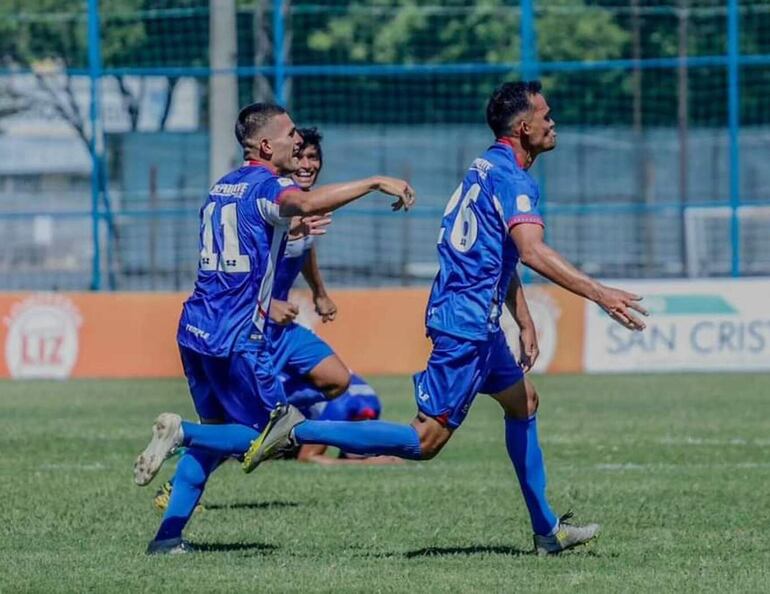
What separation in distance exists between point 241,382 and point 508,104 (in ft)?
5.62

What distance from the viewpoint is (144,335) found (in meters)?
20.4

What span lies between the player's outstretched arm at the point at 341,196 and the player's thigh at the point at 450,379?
0.79m

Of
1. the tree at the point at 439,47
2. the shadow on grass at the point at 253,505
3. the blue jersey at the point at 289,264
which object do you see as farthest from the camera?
the tree at the point at 439,47

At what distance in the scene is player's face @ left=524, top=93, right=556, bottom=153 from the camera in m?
8.04

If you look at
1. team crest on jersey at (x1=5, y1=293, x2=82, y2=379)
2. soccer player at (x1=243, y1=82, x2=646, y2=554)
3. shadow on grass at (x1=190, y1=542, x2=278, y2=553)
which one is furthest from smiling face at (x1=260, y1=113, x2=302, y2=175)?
team crest on jersey at (x1=5, y1=293, x2=82, y2=379)

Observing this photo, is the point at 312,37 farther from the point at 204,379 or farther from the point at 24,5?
the point at 204,379

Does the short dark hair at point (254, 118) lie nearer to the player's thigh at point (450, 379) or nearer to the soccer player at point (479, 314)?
the soccer player at point (479, 314)

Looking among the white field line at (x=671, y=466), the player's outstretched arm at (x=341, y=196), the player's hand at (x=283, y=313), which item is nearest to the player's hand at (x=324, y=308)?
the player's hand at (x=283, y=313)

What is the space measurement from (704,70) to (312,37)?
705 cm

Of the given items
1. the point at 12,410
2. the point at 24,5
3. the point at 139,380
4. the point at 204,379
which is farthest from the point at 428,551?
the point at 24,5

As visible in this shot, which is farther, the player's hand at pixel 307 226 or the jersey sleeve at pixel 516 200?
the player's hand at pixel 307 226

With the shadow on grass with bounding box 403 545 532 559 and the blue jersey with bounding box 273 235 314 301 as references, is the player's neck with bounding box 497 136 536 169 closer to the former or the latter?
the shadow on grass with bounding box 403 545 532 559

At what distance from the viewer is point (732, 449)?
12.7 m

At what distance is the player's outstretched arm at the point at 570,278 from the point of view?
738cm
